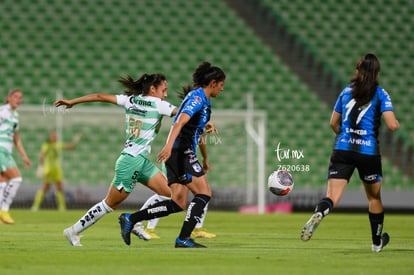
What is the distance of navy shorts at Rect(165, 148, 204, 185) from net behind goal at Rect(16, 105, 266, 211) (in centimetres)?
1386

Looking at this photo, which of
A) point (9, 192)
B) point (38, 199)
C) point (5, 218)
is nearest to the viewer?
point (5, 218)

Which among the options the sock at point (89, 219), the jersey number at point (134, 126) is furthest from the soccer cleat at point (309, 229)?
the jersey number at point (134, 126)

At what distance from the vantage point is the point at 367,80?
9.99m

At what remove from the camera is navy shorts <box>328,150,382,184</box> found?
33.0 ft

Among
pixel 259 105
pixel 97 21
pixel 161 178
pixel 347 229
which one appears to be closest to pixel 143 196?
pixel 259 105

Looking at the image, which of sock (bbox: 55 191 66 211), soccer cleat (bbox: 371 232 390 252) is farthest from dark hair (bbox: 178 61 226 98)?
sock (bbox: 55 191 66 211)

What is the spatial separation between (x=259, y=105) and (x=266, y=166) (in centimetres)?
259

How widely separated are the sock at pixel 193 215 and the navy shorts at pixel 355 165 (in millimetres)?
1468

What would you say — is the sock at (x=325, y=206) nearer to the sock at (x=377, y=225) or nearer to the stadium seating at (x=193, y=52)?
the sock at (x=377, y=225)

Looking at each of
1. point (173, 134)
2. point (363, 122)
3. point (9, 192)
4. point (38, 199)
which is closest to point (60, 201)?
point (38, 199)

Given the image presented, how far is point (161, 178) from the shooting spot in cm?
1177

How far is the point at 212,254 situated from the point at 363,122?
6.95 ft

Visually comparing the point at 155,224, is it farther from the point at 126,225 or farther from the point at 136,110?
the point at 126,225

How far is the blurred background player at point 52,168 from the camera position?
80.1ft
